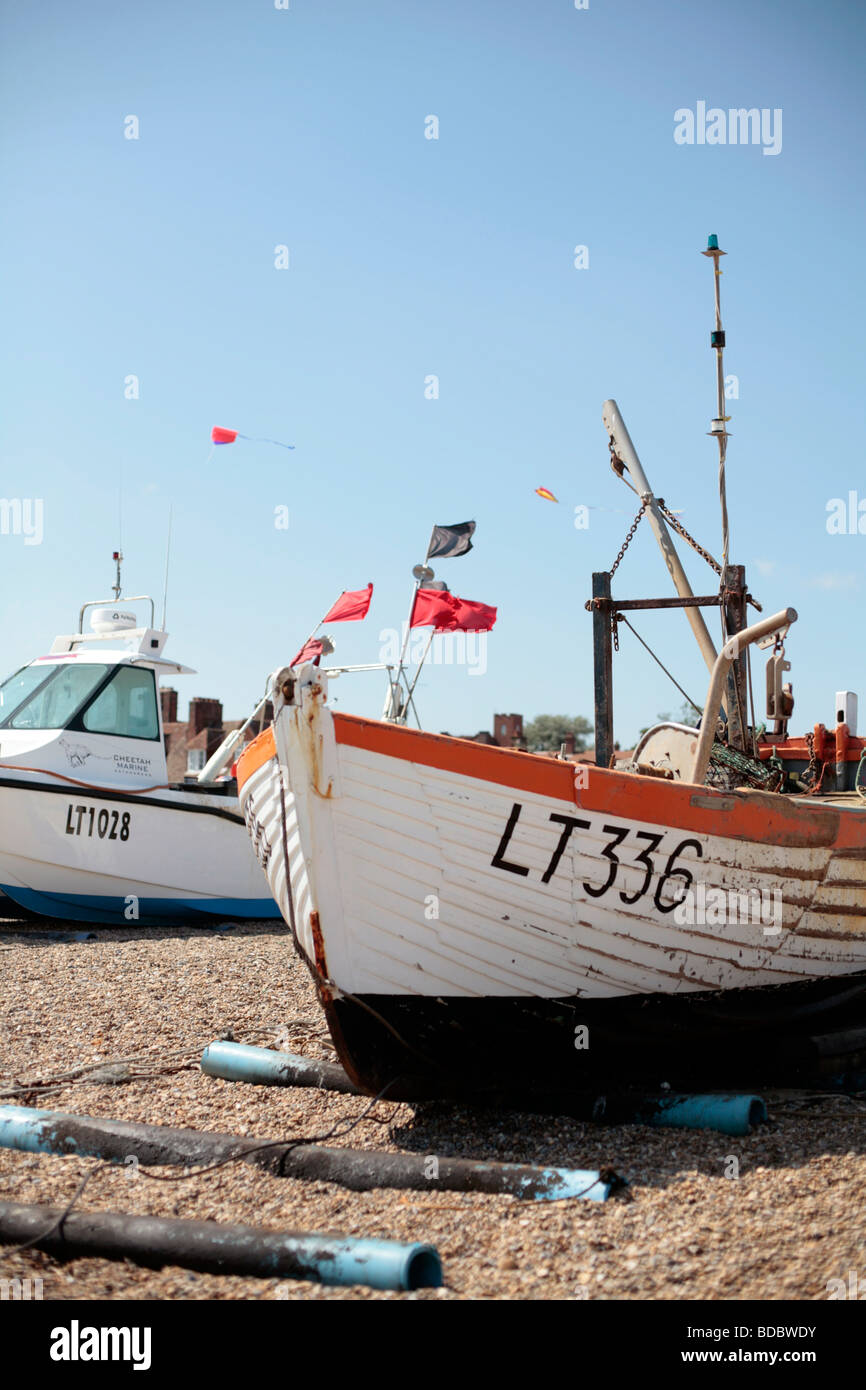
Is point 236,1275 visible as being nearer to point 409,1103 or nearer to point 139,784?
point 409,1103

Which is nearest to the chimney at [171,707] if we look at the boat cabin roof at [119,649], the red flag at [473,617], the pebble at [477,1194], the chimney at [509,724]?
the chimney at [509,724]

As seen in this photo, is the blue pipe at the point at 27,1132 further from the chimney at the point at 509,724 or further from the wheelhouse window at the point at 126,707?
the chimney at the point at 509,724

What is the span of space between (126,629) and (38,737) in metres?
1.75

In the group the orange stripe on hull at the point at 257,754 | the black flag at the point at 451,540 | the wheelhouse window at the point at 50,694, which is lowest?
the orange stripe on hull at the point at 257,754

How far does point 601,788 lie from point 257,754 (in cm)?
159

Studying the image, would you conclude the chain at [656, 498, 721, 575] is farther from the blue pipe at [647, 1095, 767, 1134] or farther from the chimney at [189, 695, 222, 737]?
the chimney at [189, 695, 222, 737]

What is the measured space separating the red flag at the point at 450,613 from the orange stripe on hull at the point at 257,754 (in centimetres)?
431

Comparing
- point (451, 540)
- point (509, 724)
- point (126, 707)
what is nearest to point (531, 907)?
point (451, 540)

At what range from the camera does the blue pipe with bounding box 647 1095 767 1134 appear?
4.09m

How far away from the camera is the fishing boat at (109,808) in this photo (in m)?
10.0

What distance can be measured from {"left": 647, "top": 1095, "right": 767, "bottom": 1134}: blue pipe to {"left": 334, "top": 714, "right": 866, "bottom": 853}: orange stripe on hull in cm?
108

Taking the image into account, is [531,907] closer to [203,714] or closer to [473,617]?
[473,617]

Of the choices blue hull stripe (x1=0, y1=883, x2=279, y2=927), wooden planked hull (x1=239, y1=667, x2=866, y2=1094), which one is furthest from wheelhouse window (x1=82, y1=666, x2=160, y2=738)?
wooden planked hull (x1=239, y1=667, x2=866, y2=1094)
